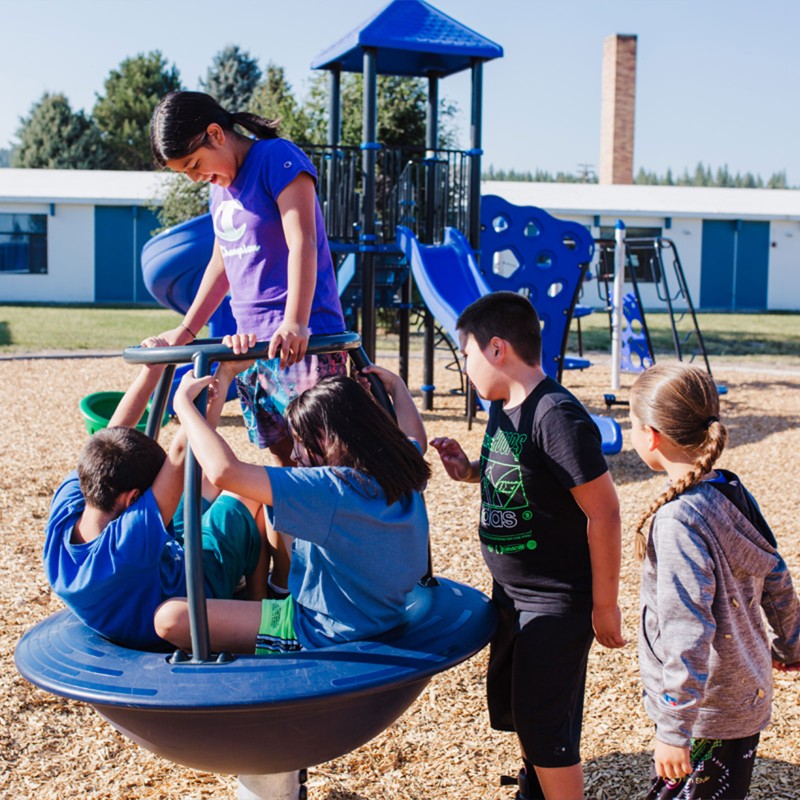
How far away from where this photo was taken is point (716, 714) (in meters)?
2.14

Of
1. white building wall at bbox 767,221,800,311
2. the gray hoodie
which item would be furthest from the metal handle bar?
white building wall at bbox 767,221,800,311

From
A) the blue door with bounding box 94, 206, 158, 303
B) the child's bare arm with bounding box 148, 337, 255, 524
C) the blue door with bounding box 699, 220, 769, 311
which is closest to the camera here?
the child's bare arm with bounding box 148, 337, 255, 524

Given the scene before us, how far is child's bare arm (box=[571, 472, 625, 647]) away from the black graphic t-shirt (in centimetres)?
6

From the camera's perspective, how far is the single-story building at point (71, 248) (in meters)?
27.0

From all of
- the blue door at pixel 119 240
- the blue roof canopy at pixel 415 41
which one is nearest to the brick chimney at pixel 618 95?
the blue door at pixel 119 240

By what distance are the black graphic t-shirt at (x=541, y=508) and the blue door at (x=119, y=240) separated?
84.5 feet

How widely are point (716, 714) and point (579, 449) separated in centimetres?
62

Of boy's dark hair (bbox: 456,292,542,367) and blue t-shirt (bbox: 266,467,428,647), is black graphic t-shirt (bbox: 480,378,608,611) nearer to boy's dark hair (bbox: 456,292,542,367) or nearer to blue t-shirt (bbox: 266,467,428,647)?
boy's dark hair (bbox: 456,292,542,367)

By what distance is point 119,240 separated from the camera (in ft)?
88.9

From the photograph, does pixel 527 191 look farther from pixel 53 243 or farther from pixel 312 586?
pixel 312 586

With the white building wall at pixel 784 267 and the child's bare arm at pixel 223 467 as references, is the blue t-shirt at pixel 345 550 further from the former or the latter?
the white building wall at pixel 784 267

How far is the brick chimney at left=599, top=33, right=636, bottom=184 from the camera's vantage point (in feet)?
106

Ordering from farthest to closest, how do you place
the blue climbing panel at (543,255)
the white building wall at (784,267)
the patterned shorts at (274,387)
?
the white building wall at (784,267) < the blue climbing panel at (543,255) < the patterned shorts at (274,387)

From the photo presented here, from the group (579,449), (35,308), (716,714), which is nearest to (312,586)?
(579,449)
